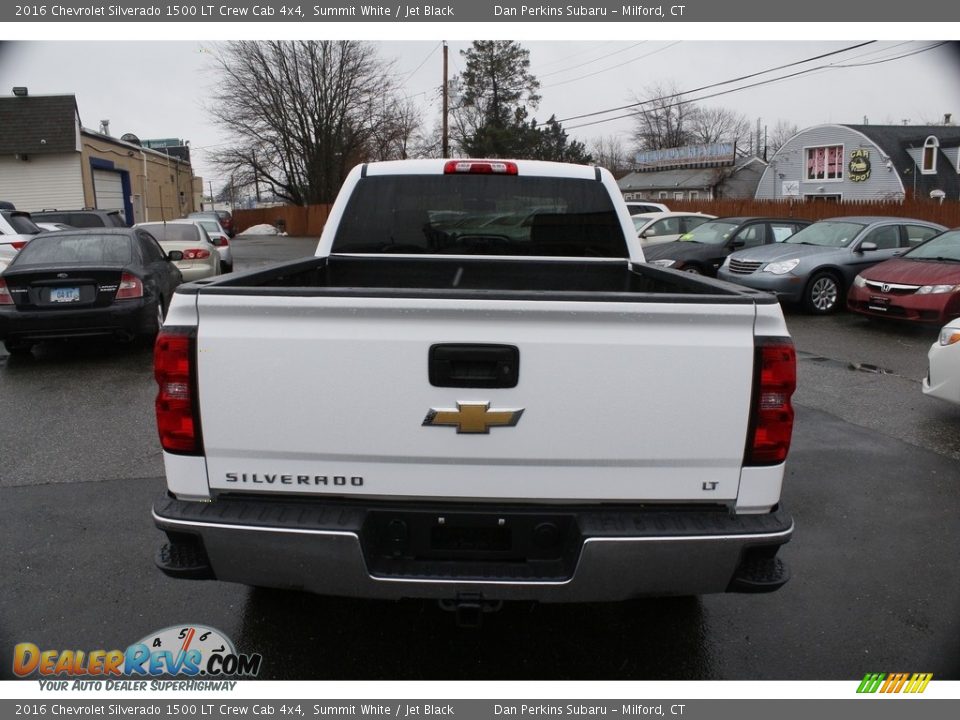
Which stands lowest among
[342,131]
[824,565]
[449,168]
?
[824,565]

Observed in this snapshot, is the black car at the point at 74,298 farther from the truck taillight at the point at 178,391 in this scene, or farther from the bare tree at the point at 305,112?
the bare tree at the point at 305,112

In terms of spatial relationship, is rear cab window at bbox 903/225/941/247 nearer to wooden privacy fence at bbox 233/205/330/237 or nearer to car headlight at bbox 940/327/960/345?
car headlight at bbox 940/327/960/345

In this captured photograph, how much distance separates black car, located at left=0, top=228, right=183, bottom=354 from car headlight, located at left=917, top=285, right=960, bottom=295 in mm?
9822

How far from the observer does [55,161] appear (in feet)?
97.2

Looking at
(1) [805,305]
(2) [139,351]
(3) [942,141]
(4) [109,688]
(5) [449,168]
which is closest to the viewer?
(4) [109,688]

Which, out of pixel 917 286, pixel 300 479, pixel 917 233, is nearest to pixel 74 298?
pixel 300 479

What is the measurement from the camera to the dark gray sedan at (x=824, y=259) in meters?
12.3

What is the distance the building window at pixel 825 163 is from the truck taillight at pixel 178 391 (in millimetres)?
48064

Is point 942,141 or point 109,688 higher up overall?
point 942,141

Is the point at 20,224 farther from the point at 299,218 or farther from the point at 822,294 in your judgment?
the point at 299,218

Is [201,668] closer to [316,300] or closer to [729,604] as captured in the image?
[316,300]

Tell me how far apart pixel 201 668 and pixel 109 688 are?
1.09ft

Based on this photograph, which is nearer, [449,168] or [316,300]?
[316,300]

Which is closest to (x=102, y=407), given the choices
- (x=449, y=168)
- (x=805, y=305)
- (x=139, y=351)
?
(x=139, y=351)
